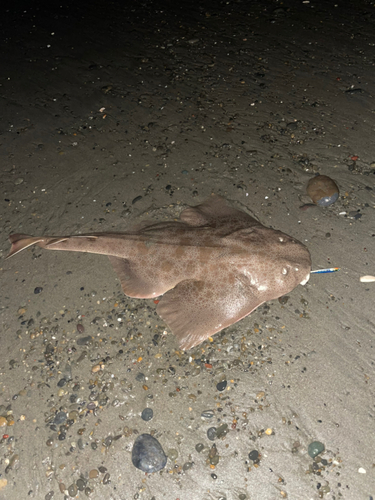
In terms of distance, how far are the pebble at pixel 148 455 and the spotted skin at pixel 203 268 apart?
0.85 m

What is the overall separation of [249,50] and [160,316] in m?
5.37

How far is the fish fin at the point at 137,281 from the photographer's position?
12.7ft

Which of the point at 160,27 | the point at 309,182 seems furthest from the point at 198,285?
the point at 160,27

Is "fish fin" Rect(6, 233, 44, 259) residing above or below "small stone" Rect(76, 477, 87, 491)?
above

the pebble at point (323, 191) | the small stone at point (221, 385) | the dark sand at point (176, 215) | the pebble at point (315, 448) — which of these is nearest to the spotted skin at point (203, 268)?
the dark sand at point (176, 215)

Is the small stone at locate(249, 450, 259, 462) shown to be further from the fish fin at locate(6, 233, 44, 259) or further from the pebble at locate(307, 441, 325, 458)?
the fish fin at locate(6, 233, 44, 259)

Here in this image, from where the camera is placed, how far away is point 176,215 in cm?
477

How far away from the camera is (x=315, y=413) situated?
3.38 meters

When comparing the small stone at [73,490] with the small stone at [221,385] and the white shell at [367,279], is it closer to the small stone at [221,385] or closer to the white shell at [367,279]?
the small stone at [221,385]

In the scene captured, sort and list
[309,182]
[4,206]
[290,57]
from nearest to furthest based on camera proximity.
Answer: [309,182], [4,206], [290,57]

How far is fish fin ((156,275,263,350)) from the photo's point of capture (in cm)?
356

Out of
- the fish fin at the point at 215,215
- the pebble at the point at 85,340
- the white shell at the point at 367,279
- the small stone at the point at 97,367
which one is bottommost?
the white shell at the point at 367,279

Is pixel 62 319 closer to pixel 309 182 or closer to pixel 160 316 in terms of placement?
pixel 160 316

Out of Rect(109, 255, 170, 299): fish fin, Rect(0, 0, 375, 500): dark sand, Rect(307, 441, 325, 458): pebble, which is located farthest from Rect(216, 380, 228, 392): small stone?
Rect(109, 255, 170, 299): fish fin
